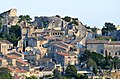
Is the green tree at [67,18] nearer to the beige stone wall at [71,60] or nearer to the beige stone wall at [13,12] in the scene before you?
the beige stone wall at [13,12]

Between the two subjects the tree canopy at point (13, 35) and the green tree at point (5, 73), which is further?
the tree canopy at point (13, 35)

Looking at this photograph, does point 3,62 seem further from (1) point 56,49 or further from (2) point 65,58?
(1) point 56,49

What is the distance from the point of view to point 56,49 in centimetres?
5400

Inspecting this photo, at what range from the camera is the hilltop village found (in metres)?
49.9

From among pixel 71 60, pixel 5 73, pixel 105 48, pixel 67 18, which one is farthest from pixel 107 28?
pixel 5 73

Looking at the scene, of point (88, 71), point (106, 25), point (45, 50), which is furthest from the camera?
point (106, 25)

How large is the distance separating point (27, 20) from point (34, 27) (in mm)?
5028

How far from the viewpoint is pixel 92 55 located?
171ft

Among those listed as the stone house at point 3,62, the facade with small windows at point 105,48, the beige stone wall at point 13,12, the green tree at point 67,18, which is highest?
the beige stone wall at point 13,12

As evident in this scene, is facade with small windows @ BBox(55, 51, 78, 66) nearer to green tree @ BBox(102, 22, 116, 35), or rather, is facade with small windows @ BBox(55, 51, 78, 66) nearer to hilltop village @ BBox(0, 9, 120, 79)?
hilltop village @ BBox(0, 9, 120, 79)

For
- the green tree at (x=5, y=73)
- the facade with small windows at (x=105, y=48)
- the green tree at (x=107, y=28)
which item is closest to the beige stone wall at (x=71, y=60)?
the facade with small windows at (x=105, y=48)

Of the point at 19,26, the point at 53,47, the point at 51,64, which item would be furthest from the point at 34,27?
the point at 51,64

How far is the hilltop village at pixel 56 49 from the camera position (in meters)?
49.9

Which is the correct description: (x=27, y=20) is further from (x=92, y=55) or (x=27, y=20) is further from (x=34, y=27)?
(x=92, y=55)
